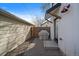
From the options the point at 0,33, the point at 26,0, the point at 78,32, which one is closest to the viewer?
the point at 26,0

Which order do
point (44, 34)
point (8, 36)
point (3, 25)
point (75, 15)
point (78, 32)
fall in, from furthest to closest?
point (44, 34)
point (8, 36)
point (3, 25)
point (75, 15)
point (78, 32)

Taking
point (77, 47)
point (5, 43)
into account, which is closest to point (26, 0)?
point (77, 47)

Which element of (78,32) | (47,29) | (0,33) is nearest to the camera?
(78,32)

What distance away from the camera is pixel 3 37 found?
5609 mm

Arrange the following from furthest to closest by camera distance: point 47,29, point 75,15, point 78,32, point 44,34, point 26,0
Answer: point 47,29 < point 44,34 < point 75,15 < point 78,32 < point 26,0

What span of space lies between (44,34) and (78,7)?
855 centimetres

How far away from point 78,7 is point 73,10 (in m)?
0.42

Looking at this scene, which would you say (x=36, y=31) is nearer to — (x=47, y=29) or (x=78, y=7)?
(x=47, y=29)

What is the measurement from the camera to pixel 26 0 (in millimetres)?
3154

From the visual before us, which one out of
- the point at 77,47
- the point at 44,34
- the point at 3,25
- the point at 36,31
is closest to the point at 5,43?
the point at 3,25

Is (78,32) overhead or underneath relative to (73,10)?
underneath

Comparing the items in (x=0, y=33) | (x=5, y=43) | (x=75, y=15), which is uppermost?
(x=75, y=15)

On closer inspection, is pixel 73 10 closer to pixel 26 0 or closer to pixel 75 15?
pixel 75 15

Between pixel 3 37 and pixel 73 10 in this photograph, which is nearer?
pixel 73 10
